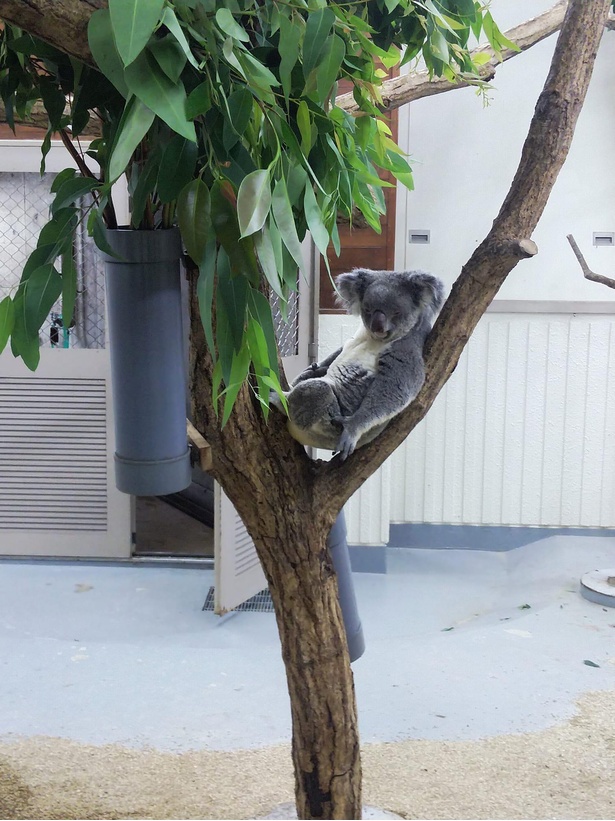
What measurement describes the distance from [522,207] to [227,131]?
75cm

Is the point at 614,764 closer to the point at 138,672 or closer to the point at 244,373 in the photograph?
the point at 138,672

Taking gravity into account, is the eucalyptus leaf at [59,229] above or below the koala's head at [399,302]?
above

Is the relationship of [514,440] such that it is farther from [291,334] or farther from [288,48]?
[288,48]

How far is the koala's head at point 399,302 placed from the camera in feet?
6.07

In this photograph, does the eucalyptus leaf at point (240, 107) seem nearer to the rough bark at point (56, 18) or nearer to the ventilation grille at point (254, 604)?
the rough bark at point (56, 18)

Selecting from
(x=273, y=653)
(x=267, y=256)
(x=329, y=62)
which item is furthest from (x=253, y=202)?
(x=273, y=653)

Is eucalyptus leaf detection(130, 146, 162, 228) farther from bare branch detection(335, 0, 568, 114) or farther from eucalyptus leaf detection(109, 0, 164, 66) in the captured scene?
bare branch detection(335, 0, 568, 114)

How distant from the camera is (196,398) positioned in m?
1.38

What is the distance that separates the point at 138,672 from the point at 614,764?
1.49m

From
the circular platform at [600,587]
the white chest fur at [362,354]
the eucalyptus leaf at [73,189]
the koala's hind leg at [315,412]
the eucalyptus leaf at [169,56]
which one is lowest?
the circular platform at [600,587]

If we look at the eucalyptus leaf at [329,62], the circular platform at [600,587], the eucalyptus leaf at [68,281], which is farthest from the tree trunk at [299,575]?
the circular platform at [600,587]

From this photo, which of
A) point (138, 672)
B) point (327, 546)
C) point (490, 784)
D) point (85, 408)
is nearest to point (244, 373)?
point (327, 546)

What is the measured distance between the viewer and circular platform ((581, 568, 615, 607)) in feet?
10.7

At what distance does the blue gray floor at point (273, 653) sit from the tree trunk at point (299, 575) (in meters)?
0.43
